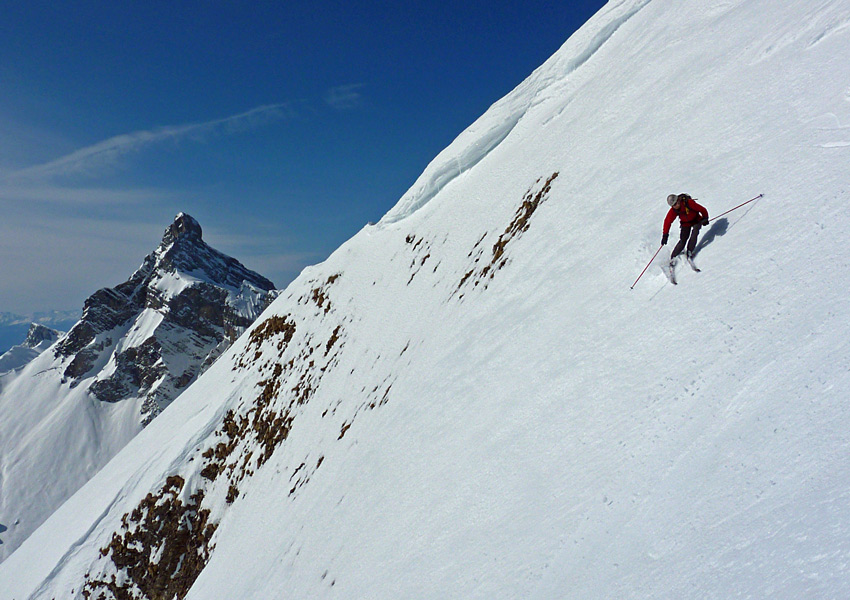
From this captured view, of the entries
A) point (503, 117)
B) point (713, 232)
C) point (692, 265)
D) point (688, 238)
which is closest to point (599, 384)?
point (692, 265)

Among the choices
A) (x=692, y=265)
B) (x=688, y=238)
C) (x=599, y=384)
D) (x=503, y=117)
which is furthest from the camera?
(x=503, y=117)

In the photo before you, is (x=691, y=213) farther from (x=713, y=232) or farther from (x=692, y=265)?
(x=692, y=265)

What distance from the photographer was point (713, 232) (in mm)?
8273

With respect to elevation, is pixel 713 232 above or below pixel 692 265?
above

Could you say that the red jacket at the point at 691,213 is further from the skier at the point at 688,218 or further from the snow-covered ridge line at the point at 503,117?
the snow-covered ridge line at the point at 503,117

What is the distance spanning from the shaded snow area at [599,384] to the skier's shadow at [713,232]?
0.16 ft

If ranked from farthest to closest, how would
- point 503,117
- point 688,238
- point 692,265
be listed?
point 503,117
point 688,238
point 692,265

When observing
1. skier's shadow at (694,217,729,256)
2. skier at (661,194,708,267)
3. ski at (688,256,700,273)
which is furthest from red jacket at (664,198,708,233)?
ski at (688,256,700,273)

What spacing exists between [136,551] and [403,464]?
21138 mm

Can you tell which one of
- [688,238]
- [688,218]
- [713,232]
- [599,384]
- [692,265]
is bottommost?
[599,384]

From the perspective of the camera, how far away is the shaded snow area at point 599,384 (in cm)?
503

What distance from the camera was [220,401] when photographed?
2920 cm

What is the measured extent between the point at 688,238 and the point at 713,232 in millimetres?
484

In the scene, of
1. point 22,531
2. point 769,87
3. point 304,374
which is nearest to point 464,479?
point 769,87
